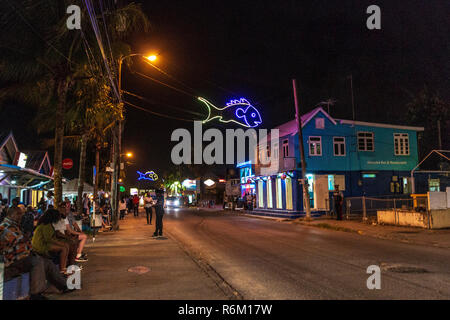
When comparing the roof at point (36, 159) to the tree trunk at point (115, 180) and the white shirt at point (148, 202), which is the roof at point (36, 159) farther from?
the tree trunk at point (115, 180)

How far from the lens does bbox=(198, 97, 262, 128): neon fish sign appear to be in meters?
26.8

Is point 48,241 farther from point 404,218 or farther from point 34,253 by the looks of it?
point 404,218

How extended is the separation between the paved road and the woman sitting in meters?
3.37

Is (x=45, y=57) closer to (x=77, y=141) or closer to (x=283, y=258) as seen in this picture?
(x=283, y=258)

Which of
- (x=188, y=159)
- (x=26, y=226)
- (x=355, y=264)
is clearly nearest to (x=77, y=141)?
(x=26, y=226)

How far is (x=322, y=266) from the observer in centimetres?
897

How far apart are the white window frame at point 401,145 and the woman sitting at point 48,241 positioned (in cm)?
2836

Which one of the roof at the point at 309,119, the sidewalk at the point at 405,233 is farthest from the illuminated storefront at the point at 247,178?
the sidewalk at the point at 405,233

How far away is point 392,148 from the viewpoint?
1200 inches

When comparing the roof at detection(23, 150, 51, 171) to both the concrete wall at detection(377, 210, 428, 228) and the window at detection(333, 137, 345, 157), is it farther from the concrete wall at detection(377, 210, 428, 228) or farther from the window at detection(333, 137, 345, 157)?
the concrete wall at detection(377, 210, 428, 228)

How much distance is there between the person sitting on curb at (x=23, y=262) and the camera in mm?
6062

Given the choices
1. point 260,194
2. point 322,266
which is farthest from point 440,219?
point 260,194

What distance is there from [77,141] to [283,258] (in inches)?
777
